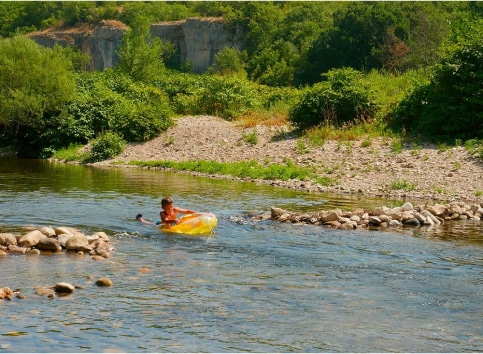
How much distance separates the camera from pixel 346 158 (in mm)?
32656

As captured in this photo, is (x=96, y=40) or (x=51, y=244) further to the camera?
(x=96, y=40)

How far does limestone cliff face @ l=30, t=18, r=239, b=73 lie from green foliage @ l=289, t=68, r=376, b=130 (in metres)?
60.7

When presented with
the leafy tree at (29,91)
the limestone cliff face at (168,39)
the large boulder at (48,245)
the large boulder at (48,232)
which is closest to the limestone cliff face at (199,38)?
the limestone cliff face at (168,39)

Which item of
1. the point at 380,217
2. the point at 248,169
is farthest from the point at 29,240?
the point at 248,169

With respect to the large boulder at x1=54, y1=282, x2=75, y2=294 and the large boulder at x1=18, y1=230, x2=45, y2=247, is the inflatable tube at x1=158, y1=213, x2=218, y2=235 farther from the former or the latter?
the large boulder at x1=54, y1=282, x2=75, y2=294

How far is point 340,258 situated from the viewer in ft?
56.5

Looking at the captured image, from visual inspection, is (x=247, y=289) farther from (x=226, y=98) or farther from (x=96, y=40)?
(x=96, y=40)

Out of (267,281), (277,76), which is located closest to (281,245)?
(267,281)

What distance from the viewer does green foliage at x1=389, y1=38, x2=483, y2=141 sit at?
33375 millimetres

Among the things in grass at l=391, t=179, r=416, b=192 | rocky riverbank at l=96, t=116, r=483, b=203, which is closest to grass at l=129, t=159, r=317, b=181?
rocky riverbank at l=96, t=116, r=483, b=203

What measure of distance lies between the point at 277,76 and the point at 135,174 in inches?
1603

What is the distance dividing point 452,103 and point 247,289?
74.0 feet

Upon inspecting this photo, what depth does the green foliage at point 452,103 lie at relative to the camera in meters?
33.4

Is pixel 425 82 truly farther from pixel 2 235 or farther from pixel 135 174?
pixel 2 235
